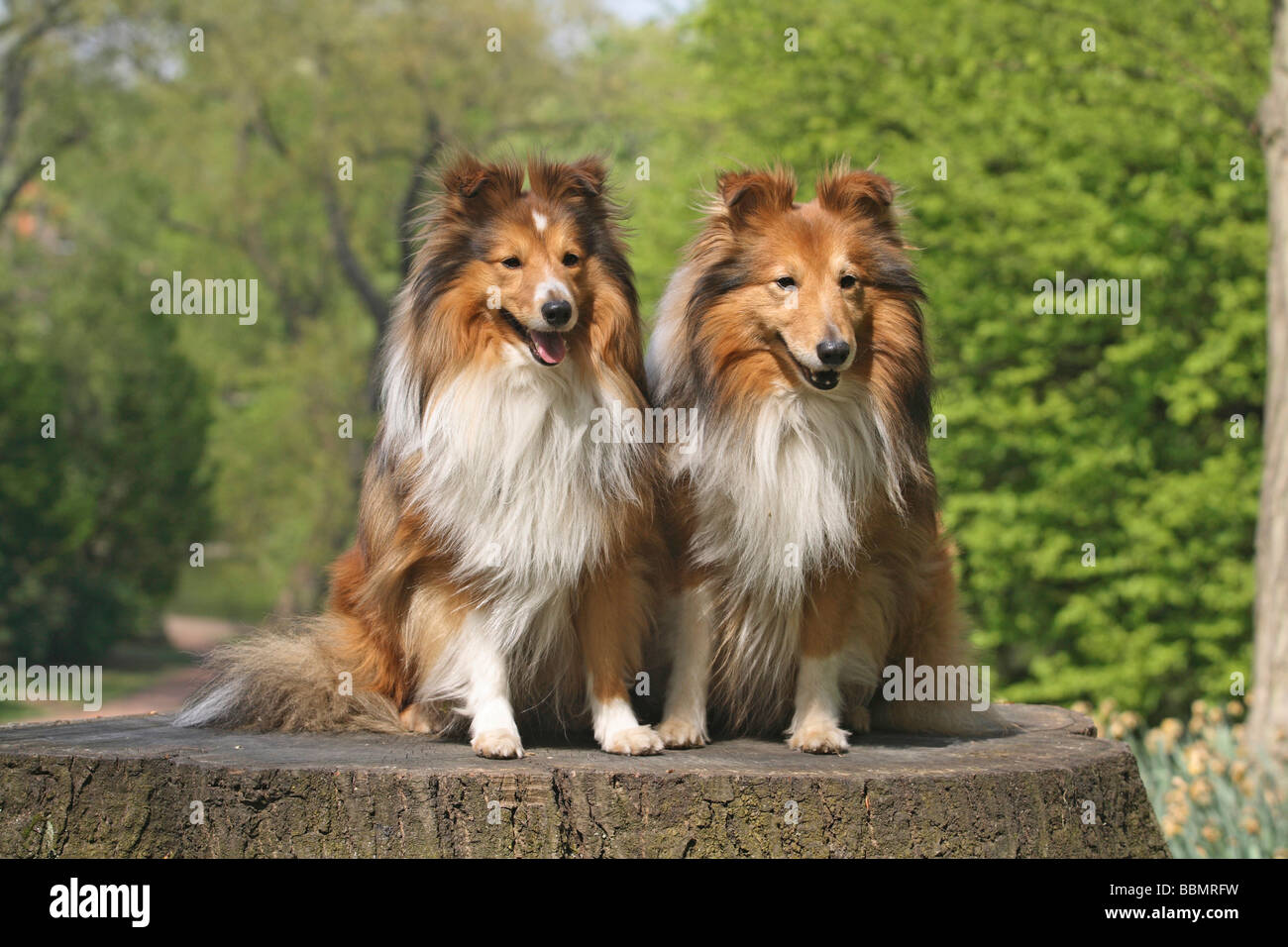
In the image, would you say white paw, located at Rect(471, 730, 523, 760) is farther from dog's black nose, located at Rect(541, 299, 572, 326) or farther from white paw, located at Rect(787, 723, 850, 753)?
dog's black nose, located at Rect(541, 299, 572, 326)

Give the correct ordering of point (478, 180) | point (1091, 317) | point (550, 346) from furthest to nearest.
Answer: point (1091, 317) → point (478, 180) → point (550, 346)

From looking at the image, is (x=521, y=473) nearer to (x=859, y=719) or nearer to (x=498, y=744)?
(x=498, y=744)

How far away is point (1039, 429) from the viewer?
9.80m

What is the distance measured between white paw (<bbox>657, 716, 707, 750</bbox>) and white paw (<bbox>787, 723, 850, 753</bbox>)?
0.30 meters

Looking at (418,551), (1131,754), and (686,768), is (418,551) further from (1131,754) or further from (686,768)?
(1131,754)

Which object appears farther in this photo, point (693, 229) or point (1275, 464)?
point (693, 229)

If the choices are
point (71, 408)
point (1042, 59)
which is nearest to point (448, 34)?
point (71, 408)

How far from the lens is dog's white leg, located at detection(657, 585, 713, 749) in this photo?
450 centimetres

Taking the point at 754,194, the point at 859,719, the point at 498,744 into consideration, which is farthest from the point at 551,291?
the point at 859,719

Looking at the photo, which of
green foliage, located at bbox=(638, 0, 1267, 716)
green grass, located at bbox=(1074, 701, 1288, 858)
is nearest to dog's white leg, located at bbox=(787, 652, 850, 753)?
green grass, located at bbox=(1074, 701, 1288, 858)

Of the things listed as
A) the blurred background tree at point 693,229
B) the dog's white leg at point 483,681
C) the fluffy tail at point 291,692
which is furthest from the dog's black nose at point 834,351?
the fluffy tail at point 291,692

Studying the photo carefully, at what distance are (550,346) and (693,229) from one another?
7.68 m

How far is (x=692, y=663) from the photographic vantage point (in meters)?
→ 4.52

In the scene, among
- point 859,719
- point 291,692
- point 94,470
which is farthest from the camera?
point 94,470
